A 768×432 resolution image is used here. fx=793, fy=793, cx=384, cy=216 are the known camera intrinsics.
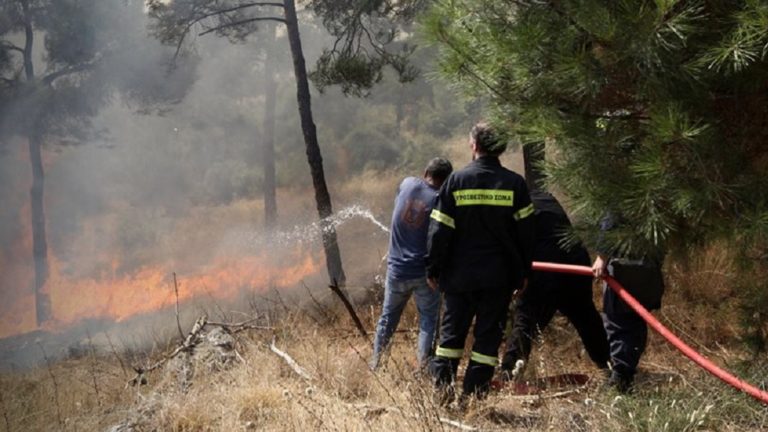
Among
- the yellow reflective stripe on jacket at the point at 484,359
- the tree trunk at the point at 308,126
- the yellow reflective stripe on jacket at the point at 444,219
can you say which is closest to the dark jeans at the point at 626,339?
the yellow reflective stripe on jacket at the point at 484,359

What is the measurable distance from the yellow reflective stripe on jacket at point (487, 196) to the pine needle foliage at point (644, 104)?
90cm

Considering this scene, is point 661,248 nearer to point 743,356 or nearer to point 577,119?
point 577,119

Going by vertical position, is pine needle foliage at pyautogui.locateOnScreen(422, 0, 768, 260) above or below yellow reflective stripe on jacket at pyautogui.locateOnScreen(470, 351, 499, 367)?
above

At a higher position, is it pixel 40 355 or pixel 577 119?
pixel 577 119

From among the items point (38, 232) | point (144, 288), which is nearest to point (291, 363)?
point (38, 232)

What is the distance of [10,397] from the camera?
Result: 7.55 metres

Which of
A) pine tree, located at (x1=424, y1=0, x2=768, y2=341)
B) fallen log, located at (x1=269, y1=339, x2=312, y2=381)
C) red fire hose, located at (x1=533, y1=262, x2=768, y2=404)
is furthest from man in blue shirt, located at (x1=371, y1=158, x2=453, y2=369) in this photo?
pine tree, located at (x1=424, y1=0, x2=768, y2=341)

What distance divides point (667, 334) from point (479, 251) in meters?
1.13

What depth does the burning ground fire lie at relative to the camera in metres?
21.4

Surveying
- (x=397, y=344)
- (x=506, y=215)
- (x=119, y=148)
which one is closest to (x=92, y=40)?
(x=119, y=148)

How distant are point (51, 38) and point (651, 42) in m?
20.4

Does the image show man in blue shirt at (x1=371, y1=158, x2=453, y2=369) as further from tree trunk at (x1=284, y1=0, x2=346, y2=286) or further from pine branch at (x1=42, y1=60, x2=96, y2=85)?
pine branch at (x1=42, y1=60, x2=96, y2=85)

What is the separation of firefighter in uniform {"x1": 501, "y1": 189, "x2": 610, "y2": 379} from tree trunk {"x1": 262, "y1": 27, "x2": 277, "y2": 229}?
2209 cm

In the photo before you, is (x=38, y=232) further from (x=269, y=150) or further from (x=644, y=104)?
(x=644, y=104)
